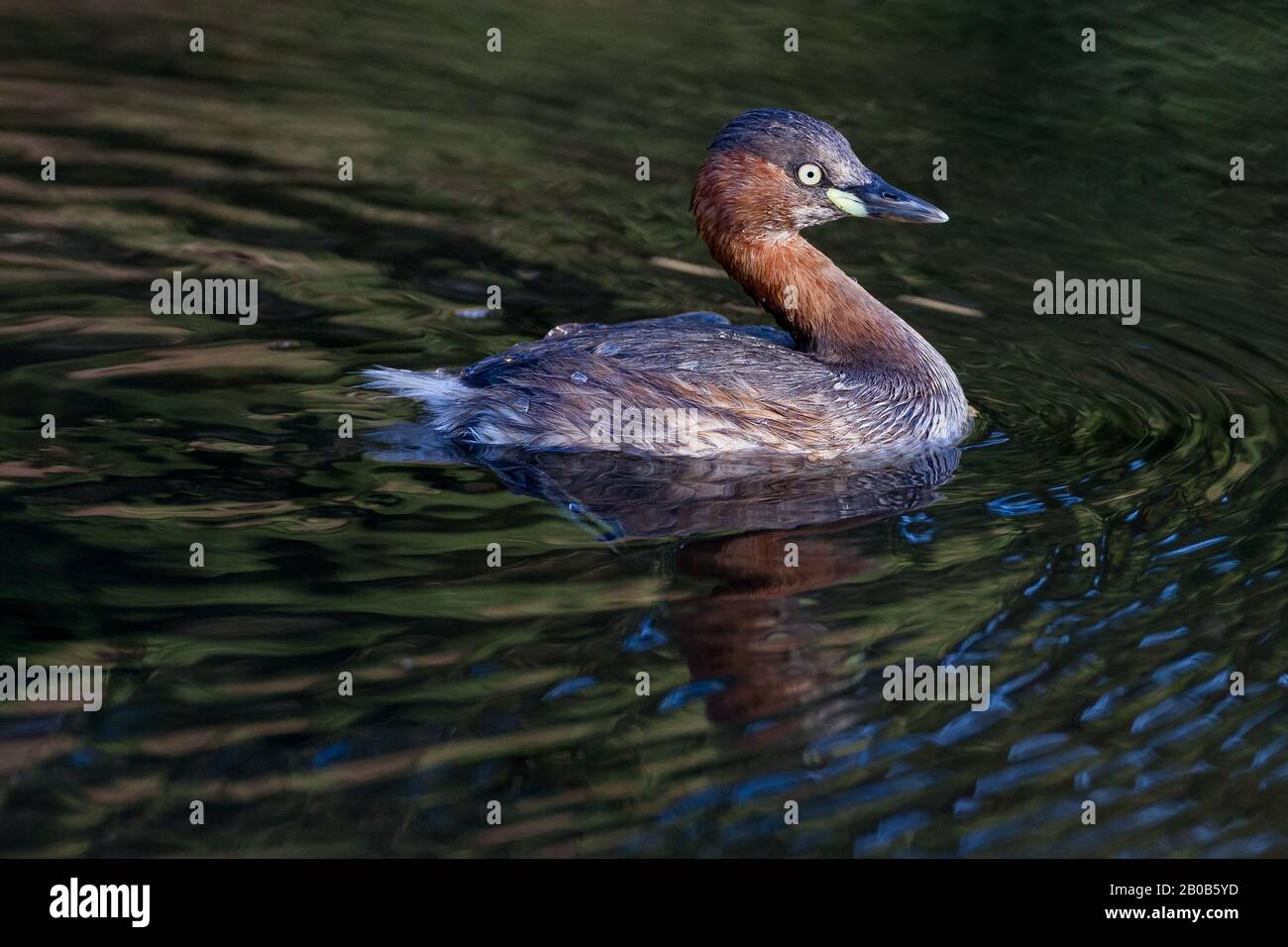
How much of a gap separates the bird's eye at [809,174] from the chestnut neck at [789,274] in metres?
0.06

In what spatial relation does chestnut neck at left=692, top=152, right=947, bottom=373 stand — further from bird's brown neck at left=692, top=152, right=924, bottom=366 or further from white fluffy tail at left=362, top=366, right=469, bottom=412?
white fluffy tail at left=362, top=366, right=469, bottom=412

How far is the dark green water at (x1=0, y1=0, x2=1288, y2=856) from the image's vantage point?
4922mm

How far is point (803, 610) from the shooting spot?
5.90m

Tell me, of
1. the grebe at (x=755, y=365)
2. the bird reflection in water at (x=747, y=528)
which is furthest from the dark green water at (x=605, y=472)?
the grebe at (x=755, y=365)

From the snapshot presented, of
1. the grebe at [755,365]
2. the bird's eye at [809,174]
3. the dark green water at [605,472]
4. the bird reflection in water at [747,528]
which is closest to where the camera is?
the dark green water at [605,472]

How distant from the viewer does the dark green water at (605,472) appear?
16.1ft

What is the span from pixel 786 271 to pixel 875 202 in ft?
1.62

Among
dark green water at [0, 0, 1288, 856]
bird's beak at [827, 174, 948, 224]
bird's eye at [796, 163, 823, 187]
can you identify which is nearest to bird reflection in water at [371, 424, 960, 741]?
dark green water at [0, 0, 1288, 856]

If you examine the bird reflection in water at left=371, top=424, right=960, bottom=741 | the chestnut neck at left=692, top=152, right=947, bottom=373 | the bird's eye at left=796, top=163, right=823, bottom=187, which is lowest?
the bird reflection in water at left=371, top=424, right=960, bottom=741

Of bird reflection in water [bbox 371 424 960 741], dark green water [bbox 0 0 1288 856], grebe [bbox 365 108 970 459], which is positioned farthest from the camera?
grebe [bbox 365 108 970 459]

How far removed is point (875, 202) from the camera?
7.39 meters

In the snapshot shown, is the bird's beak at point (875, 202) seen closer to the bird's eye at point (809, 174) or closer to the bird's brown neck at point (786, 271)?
the bird's eye at point (809, 174)

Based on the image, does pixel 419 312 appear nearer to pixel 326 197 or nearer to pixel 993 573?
pixel 326 197

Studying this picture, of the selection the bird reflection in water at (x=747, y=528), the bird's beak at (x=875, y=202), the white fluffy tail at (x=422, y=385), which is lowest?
the bird reflection in water at (x=747, y=528)
